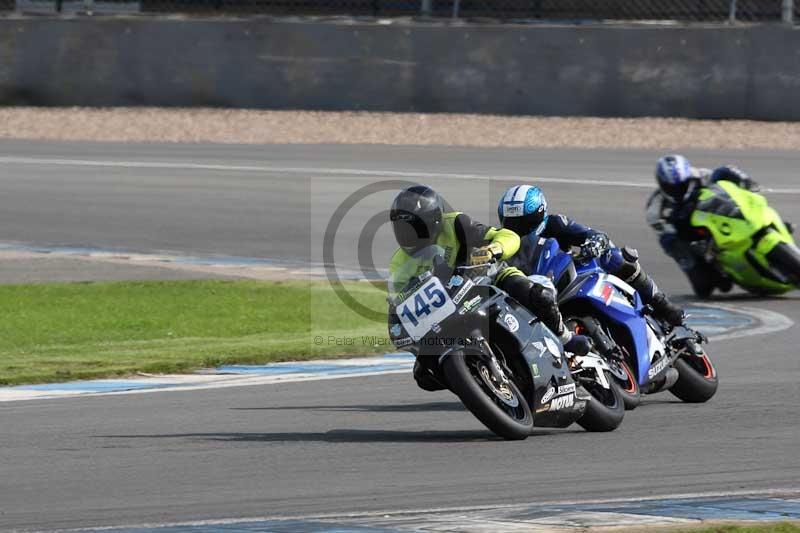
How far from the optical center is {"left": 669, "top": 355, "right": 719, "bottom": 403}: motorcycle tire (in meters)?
10.0

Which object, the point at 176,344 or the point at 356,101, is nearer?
the point at 176,344

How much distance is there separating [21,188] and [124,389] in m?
12.5

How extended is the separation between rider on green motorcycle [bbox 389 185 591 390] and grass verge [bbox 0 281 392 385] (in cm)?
380

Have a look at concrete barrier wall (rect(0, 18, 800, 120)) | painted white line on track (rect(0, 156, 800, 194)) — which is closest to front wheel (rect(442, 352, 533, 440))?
painted white line on track (rect(0, 156, 800, 194))

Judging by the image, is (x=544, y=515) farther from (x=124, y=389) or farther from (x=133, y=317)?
(x=133, y=317)

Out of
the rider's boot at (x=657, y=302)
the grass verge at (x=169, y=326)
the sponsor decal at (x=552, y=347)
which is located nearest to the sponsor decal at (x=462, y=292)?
the sponsor decal at (x=552, y=347)

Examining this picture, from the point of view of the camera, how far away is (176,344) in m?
13.0

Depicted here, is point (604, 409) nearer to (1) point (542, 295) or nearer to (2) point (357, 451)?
(1) point (542, 295)

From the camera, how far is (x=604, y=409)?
29.5 ft

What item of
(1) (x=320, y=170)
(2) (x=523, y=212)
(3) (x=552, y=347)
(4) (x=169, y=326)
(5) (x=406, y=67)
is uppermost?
(2) (x=523, y=212)

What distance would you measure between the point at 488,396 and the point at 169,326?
6.14m

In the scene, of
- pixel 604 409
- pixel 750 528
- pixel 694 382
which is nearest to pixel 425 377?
pixel 604 409

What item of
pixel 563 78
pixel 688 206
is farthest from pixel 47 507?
pixel 563 78

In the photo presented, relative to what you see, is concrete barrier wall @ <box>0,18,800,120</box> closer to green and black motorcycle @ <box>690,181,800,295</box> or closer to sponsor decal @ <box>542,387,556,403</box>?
green and black motorcycle @ <box>690,181,800,295</box>
